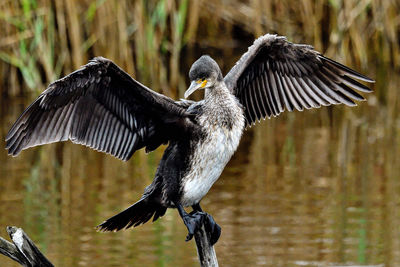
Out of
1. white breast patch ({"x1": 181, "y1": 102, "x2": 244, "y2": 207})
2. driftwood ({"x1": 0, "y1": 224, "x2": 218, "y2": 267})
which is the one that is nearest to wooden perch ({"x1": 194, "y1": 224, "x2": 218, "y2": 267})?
white breast patch ({"x1": 181, "y1": 102, "x2": 244, "y2": 207})

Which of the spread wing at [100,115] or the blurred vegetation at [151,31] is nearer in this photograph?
the spread wing at [100,115]

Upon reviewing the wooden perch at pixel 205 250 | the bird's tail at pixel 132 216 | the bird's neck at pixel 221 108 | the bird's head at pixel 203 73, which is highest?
the bird's head at pixel 203 73

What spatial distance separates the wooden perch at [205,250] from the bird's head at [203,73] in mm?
802

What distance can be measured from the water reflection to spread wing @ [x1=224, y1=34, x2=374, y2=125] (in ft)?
4.38

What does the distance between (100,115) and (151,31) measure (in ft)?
19.9

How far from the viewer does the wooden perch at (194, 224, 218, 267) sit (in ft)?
16.8

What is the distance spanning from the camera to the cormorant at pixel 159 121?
16.8ft

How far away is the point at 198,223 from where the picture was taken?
5102 mm

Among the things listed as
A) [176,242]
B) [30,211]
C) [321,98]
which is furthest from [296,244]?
[30,211]

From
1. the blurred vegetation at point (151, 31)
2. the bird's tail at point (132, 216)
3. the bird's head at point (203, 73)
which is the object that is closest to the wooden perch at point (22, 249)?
the bird's tail at point (132, 216)

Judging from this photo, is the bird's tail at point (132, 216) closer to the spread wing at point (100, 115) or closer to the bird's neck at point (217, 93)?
the spread wing at point (100, 115)

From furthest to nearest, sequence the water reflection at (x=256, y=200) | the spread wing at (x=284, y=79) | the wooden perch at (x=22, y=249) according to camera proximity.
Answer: the water reflection at (x=256, y=200) → the spread wing at (x=284, y=79) → the wooden perch at (x=22, y=249)

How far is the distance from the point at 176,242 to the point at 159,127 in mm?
1768

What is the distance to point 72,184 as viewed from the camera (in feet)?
27.9
